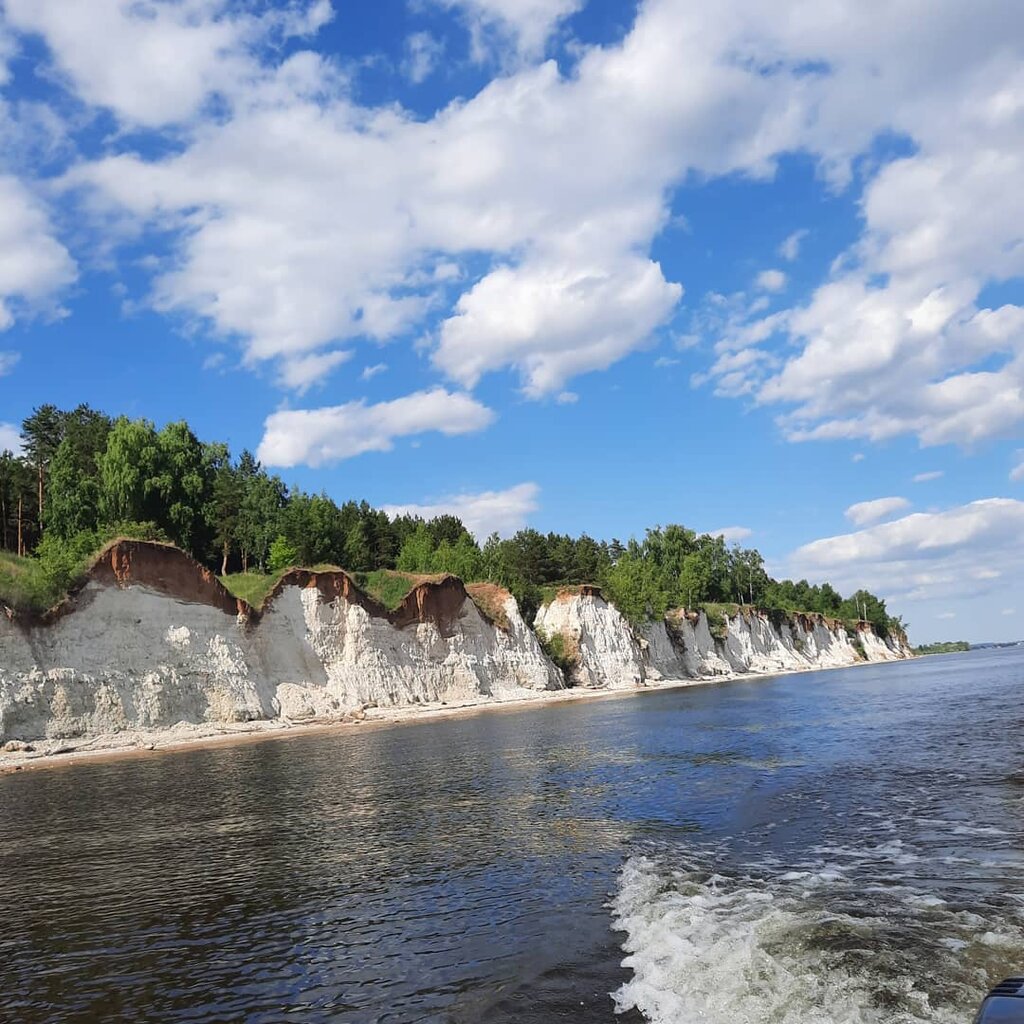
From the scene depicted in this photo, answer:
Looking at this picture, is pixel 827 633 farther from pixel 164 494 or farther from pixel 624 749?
pixel 624 749

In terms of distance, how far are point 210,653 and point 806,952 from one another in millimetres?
40794

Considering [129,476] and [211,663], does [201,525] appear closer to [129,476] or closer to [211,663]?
[129,476]

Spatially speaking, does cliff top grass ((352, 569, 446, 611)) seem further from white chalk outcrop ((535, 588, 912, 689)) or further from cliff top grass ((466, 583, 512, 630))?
white chalk outcrop ((535, 588, 912, 689))

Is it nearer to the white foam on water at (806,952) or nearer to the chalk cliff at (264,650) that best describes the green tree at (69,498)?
the chalk cliff at (264,650)

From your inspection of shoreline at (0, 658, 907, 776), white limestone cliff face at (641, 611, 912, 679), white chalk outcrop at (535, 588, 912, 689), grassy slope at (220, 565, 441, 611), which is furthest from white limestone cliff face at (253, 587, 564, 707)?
white limestone cliff face at (641, 611, 912, 679)

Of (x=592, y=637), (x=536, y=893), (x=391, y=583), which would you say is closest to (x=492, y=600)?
(x=391, y=583)

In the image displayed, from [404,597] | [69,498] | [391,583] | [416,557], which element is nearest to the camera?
[69,498]

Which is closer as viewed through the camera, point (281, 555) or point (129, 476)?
point (129, 476)

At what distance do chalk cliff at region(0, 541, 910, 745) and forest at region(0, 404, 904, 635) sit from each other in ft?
7.82

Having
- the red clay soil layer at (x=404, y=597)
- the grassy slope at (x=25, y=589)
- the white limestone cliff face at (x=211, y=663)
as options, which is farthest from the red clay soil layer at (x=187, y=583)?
the grassy slope at (x=25, y=589)

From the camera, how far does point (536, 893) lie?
1068 cm

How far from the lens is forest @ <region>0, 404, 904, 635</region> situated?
169 ft

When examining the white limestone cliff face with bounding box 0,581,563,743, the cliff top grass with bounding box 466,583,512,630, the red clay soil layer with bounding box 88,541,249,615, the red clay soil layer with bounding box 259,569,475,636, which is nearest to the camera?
the white limestone cliff face with bounding box 0,581,563,743

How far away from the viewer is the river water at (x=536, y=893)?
24.2 feet
